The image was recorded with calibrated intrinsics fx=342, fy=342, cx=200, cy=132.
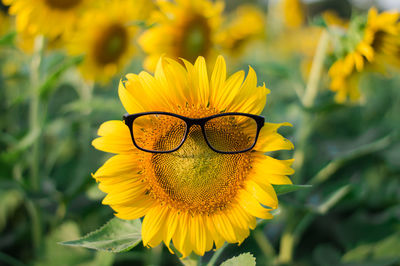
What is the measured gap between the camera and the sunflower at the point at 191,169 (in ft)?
2.44

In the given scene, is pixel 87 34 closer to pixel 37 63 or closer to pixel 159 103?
pixel 37 63

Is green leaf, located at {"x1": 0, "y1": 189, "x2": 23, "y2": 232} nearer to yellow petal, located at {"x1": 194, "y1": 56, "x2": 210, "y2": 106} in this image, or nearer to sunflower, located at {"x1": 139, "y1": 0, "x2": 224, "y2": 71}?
sunflower, located at {"x1": 139, "y1": 0, "x2": 224, "y2": 71}

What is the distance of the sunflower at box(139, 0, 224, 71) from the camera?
1636 millimetres

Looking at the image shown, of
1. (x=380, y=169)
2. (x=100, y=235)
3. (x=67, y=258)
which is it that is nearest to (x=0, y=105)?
(x=67, y=258)

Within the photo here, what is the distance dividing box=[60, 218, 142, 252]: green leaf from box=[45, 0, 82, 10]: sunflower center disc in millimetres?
1243

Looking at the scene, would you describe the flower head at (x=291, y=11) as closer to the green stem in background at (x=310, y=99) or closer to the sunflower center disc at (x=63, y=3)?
the green stem in background at (x=310, y=99)

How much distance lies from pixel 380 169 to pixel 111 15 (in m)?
1.87

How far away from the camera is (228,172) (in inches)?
30.9

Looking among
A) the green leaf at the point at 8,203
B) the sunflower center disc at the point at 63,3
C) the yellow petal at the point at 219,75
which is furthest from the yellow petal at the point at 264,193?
the green leaf at the point at 8,203

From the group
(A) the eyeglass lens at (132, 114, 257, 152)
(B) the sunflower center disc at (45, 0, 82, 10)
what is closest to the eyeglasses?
(A) the eyeglass lens at (132, 114, 257, 152)

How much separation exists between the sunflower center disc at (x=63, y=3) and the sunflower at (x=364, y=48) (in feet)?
4.07

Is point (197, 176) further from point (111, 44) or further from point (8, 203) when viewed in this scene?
point (8, 203)

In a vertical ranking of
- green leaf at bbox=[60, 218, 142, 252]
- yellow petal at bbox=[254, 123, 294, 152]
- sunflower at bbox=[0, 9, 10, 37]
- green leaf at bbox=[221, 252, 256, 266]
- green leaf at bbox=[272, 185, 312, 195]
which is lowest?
green leaf at bbox=[221, 252, 256, 266]

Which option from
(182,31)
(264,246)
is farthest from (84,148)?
(264,246)
